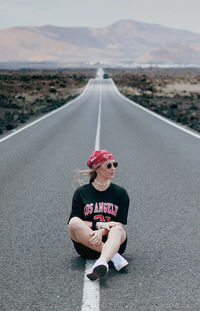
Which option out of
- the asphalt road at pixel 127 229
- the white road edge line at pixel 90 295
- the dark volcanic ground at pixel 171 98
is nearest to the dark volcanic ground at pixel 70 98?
the dark volcanic ground at pixel 171 98

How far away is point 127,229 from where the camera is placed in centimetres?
588

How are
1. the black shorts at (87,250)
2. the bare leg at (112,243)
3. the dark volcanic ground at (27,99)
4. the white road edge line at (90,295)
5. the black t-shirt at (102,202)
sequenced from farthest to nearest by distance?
the dark volcanic ground at (27,99), the black shorts at (87,250), the black t-shirt at (102,202), the bare leg at (112,243), the white road edge line at (90,295)

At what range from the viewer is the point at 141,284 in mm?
4117

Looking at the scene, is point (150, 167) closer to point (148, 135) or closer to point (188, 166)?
point (188, 166)

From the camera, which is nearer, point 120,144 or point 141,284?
point 141,284

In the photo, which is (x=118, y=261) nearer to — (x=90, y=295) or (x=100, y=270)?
(x=100, y=270)

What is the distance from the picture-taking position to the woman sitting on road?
14.2ft

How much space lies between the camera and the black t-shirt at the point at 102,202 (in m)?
4.49

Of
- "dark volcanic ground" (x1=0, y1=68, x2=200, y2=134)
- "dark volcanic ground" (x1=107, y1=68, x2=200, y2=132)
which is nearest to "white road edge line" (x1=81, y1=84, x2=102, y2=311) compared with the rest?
"dark volcanic ground" (x1=0, y1=68, x2=200, y2=134)

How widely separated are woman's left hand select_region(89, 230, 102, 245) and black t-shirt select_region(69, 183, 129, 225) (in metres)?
0.21

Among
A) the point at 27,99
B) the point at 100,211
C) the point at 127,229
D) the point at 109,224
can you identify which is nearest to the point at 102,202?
the point at 100,211

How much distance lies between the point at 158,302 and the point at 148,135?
1309cm

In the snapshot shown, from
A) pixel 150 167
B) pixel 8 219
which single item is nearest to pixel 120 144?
pixel 150 167

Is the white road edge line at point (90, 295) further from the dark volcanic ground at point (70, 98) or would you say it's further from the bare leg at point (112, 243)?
the dark volcanic ground at point (70, 98)
